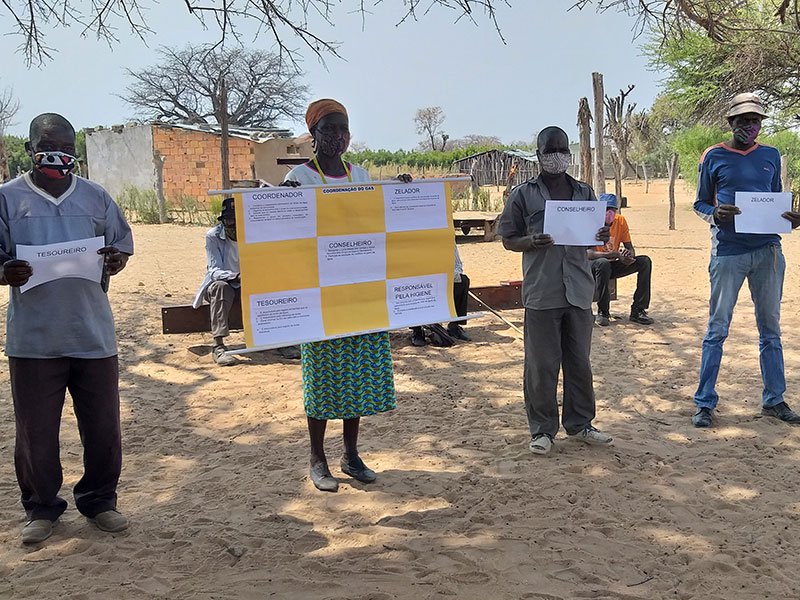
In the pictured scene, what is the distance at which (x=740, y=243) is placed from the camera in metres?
5.04

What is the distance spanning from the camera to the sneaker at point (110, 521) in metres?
3.74

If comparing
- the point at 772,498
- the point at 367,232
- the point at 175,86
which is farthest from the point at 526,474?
the point at 175,86

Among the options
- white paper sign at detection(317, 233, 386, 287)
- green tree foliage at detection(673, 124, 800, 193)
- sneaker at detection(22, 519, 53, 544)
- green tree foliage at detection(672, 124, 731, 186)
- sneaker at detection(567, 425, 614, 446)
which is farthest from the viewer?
green tree foliage at detection(672, 124, 731, 186)

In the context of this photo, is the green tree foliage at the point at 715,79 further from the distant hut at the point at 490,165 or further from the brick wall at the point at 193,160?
the distant hut at the point at 490,165

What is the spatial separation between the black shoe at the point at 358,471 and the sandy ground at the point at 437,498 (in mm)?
52

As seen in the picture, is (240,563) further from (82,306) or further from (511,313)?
(511,313)

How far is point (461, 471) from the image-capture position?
452cm

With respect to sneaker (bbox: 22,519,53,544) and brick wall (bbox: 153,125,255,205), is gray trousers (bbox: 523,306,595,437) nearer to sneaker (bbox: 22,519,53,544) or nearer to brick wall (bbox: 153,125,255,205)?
sneaker (bbox: 22,519,53,544)

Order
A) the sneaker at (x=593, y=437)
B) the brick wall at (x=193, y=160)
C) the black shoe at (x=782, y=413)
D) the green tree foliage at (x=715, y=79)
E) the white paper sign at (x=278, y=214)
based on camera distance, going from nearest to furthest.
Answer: the white paper sign at (x=278, y=214) < the sneaker at (x=593, y=437) < the black shoe at (x=782, y=413) < the green tree foliage at (x=715, y=79) < the brick wall at (x=193, y=160)

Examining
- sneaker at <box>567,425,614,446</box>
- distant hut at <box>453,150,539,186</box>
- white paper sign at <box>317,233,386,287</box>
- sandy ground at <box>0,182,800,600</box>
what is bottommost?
sandy ground at <box>0,182,800,600</box>

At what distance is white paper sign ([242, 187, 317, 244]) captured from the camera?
3713 mm

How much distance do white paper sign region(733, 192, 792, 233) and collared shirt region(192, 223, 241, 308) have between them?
15.2 ft

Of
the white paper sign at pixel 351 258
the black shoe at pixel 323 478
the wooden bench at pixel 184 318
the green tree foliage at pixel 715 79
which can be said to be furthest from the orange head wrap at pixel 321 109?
the green tree foliage at pixel 715 79

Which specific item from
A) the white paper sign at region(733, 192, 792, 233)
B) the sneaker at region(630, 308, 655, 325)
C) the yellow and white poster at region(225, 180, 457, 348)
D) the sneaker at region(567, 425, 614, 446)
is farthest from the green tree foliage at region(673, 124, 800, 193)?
the yellow and white poster at region(225, 180, 457, 348)
